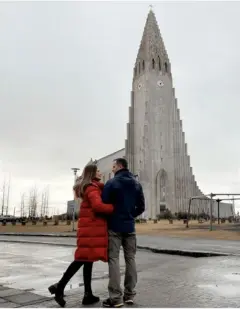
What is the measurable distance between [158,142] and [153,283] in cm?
9437

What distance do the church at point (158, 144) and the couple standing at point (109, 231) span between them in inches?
3549

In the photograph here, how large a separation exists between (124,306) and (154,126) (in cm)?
9674

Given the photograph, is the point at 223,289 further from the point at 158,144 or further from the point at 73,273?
the point at 158,144

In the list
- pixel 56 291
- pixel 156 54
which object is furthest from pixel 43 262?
pixel 156 54

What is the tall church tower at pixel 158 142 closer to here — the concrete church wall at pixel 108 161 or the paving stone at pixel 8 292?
the concrete church wall at pixel 108 161

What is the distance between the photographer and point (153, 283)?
6.46 metres

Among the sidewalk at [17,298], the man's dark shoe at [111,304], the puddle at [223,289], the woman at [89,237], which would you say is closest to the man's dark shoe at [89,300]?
the woman at [89,237]

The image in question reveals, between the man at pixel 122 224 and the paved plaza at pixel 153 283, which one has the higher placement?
the man at pixel 122 224

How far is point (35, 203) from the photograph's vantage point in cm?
9150

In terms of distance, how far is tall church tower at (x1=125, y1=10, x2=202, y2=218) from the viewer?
321 feet

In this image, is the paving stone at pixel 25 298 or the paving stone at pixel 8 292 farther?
the paving stone at pixel 8 292

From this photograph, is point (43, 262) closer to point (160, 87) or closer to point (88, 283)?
point (88, 283)

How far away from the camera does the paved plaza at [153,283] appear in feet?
16.4

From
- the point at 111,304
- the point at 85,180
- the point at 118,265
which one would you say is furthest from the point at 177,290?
the point at 85,180
